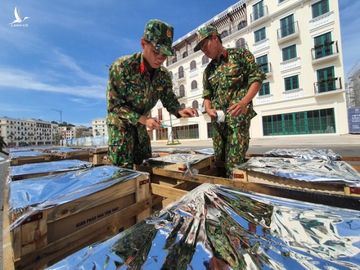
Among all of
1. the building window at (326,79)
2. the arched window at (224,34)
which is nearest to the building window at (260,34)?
the arched window at (224,34)

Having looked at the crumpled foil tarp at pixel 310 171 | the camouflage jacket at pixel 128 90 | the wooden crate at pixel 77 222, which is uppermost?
the camouflage jacket at pixel 128 90

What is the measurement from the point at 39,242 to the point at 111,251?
1.70 feet

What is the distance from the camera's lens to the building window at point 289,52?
59.8ft

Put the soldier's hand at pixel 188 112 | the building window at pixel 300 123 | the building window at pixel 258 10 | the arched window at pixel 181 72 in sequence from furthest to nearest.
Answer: the arched window at pixel 181 72 < the building window at pixel 258 10 < the building window at pixel 300 123 < the soldier's hand at pixel 188 112

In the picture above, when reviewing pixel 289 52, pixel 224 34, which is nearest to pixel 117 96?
pixel 289 52

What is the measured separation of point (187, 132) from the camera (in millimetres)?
27109

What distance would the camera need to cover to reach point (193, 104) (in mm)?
26422

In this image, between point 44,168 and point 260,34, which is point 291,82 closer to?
point 260,34

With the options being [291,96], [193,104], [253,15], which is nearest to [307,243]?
[291,96]

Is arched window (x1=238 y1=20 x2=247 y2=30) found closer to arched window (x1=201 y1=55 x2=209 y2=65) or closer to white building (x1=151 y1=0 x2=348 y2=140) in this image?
white building (x1=151 y1=0 x2=348 y2=140)

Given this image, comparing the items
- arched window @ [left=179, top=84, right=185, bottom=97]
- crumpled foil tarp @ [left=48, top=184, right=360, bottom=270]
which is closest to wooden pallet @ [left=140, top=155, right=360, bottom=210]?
crumpled foil tarp @ [left=48, top=184, right=360, bottom=270]

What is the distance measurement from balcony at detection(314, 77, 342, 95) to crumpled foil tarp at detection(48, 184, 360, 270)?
19.5 m

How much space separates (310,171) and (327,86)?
19.2m

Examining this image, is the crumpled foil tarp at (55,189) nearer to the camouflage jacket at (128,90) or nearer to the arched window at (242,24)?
the camouflage jacket at (128,90)
